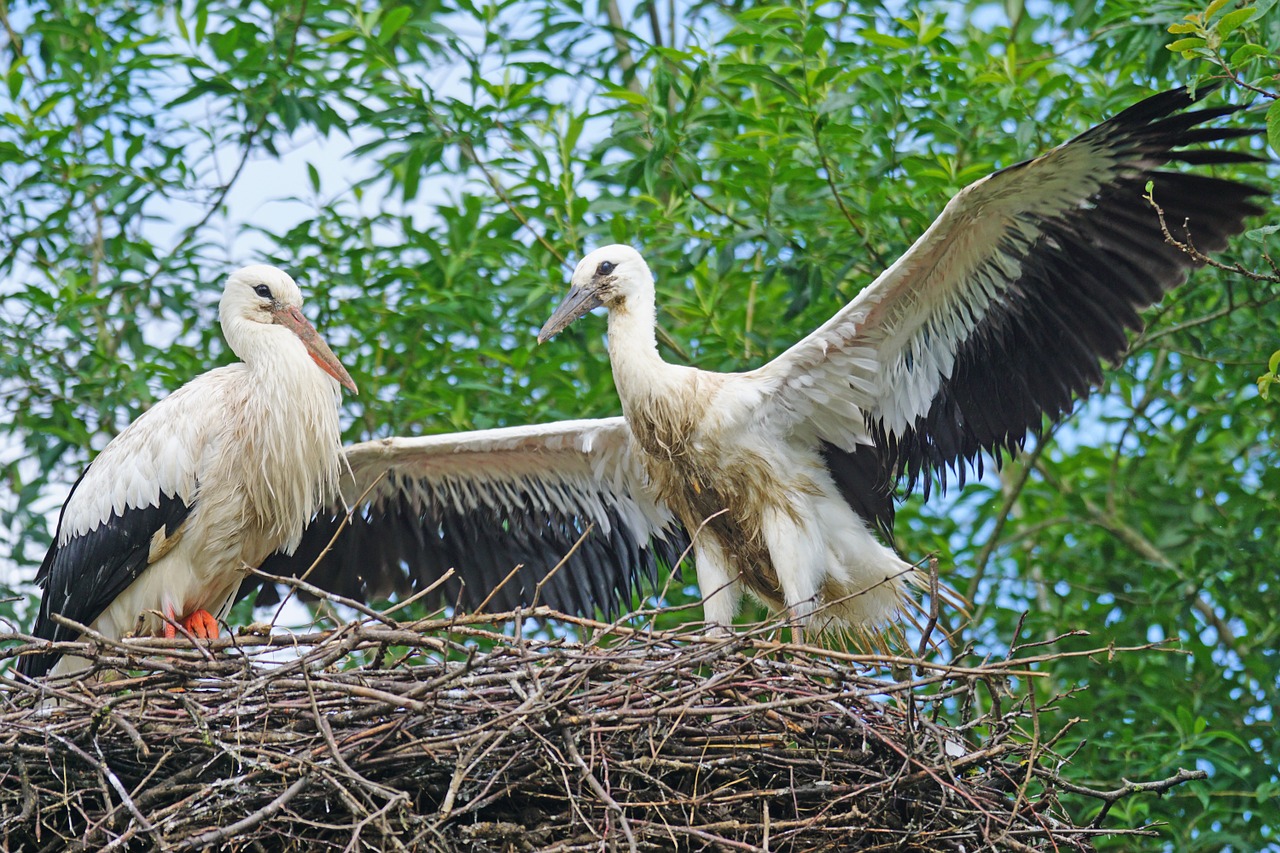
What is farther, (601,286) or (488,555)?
(488,555)

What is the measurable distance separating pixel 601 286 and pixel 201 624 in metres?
1.92

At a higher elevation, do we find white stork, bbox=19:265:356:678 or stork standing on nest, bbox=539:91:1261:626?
stork standing on nest, bbox=539:91:1261:626

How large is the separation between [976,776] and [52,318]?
15.6 ft

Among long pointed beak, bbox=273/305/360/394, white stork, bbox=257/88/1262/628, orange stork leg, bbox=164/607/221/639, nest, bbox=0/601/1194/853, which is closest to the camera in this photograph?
nest, bbox=0/601/1194/853

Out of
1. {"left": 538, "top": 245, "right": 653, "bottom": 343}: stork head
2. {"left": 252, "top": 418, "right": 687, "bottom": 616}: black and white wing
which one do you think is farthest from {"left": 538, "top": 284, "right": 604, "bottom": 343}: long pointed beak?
{"left": 252, "top": 418, "right": 687, "bottom": 616}: black and white wing

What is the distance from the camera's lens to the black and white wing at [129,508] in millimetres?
5461

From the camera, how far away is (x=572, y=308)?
6043 mm

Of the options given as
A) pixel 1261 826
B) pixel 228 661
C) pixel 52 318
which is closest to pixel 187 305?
pixel 52 318

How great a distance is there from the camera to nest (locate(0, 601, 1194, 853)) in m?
4.14

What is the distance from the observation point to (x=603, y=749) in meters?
4.24

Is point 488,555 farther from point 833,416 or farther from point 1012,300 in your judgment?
point 1012,300

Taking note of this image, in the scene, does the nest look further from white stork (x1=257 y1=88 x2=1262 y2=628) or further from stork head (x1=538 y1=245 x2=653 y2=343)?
stork head (x1=538 y1=245 x2=653 y2=343)

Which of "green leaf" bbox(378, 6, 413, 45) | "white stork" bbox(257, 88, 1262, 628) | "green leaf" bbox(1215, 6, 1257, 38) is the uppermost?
"green leaf" bbox(378, 6, 413, 45)

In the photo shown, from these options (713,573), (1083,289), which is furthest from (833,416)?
(1083,289)
